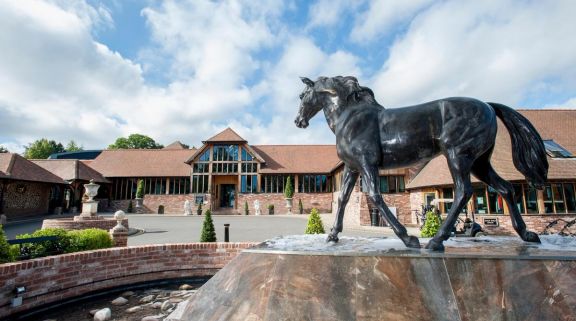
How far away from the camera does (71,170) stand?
30.4m

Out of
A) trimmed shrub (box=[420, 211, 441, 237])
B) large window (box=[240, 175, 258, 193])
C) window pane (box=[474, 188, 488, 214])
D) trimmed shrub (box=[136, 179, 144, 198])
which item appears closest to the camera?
trimmed shrub (box=[420, 211, 441, 237])

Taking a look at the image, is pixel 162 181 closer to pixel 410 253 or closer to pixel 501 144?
pixel 501 144

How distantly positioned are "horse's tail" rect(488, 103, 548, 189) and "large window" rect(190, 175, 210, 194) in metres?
32.3

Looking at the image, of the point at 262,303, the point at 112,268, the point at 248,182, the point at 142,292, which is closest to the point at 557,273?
the point at 262,303

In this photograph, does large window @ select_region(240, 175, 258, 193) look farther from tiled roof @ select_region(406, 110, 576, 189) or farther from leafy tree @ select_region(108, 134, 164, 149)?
leafy tree @ select_region(108, 134, 164, 149)

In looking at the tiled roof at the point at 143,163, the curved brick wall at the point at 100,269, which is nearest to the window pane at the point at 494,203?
the curved brick wall at the point at 100,269

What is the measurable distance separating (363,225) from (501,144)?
9.42 m

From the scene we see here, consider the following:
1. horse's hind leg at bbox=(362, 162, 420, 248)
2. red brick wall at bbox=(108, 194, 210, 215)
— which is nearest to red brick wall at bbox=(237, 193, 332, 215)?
red brick wall at bbox=(108, 194, 210, 215)

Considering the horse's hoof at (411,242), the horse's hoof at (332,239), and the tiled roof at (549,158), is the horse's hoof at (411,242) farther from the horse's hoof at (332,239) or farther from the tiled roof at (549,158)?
the tiled roof at (549,158)

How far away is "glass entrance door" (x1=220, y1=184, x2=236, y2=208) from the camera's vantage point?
35.4 meters

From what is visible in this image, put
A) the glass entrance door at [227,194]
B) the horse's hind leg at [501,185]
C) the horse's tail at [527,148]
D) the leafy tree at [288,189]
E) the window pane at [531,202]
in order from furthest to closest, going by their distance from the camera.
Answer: the glass entrance door at [227,194], the leafy tree at [288,189], the window pane at [531,202], the horse's hind leg at [501,185], the horse's tail at [527,148]

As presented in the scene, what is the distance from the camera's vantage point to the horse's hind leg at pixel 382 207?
3000 mm

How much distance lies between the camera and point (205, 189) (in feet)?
109

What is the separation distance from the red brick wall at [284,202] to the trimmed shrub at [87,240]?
2441 centimetres
